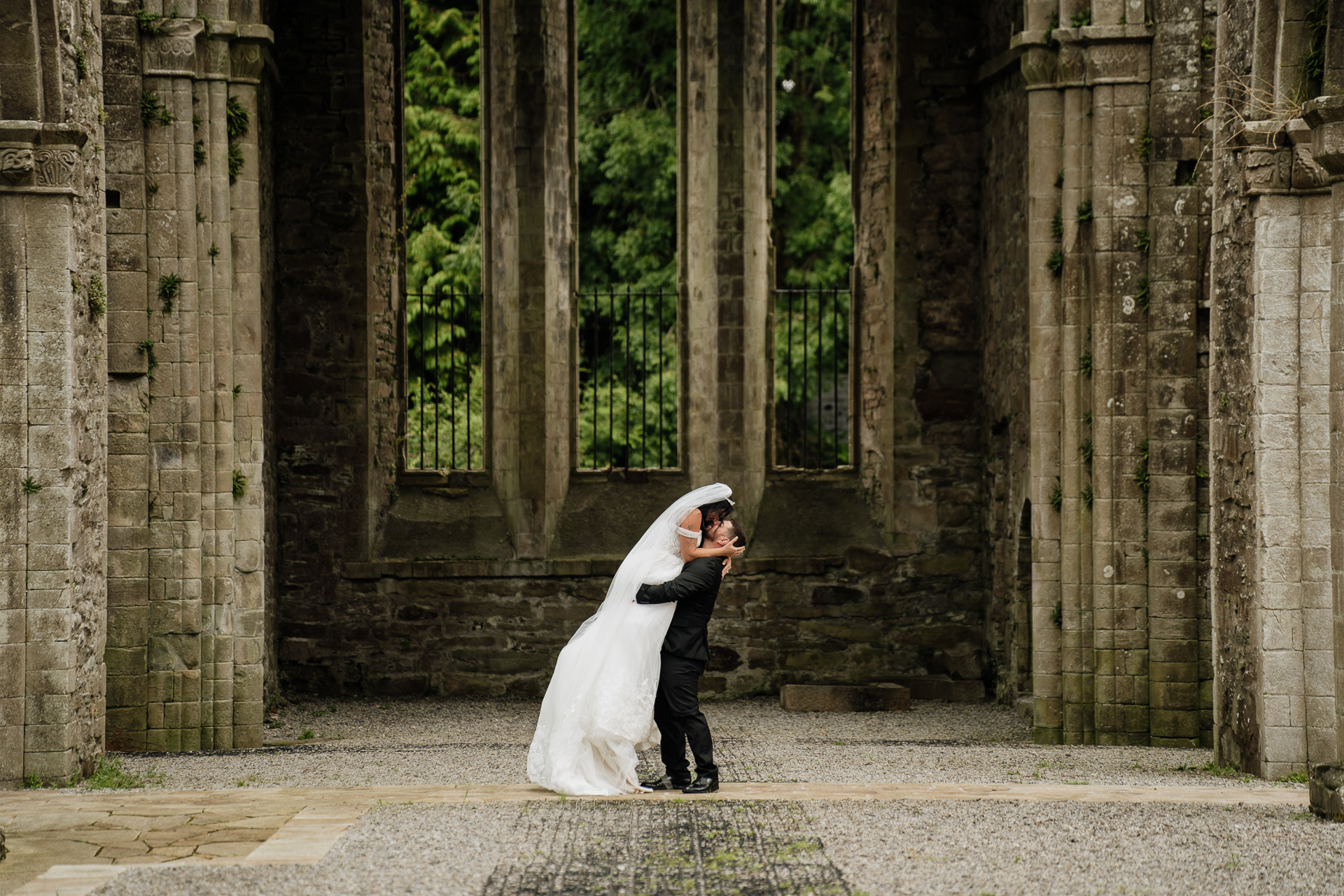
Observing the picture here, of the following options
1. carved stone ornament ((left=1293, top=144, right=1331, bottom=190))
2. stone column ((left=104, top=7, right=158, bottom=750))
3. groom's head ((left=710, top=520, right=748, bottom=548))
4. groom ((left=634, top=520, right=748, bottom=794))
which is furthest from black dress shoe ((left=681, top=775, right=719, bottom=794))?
carved stone ornament ((left=1293, top=144, right=1331, bottom=190))

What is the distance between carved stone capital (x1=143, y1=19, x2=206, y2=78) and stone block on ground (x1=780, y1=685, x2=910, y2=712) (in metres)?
5.86

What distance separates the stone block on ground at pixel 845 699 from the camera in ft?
31.9

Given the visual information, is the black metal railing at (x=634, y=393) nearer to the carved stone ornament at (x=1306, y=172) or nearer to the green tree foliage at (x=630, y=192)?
the green tree foliage at (x=630, y=192)

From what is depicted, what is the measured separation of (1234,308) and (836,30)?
981cm

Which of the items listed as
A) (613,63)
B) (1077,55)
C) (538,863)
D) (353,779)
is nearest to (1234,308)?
(1077,55)

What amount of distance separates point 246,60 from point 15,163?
7.26 feet

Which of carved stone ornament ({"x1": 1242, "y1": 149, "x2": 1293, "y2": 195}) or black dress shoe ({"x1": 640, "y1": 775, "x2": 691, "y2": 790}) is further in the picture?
carved stone ornament ({"x1": 1242, "y1": 149, "x2": 1293, "y2": 195})

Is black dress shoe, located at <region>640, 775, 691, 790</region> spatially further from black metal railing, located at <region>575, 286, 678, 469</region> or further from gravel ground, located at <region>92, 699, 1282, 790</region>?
black metal railing, located at <region>575, 286, 678, 469</region>

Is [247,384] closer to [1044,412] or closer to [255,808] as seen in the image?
[255,808]

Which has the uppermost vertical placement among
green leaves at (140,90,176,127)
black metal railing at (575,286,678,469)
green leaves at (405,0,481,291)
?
green leaves at (405,0,481,291)

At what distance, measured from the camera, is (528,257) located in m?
10.5

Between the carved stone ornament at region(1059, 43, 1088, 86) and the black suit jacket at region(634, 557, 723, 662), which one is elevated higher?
the carved stone ornament at region(1059, 43, 1088, 86)

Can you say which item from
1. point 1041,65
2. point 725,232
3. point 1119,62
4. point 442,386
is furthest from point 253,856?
point 442,386

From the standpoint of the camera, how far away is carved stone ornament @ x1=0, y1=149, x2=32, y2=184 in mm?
6008
